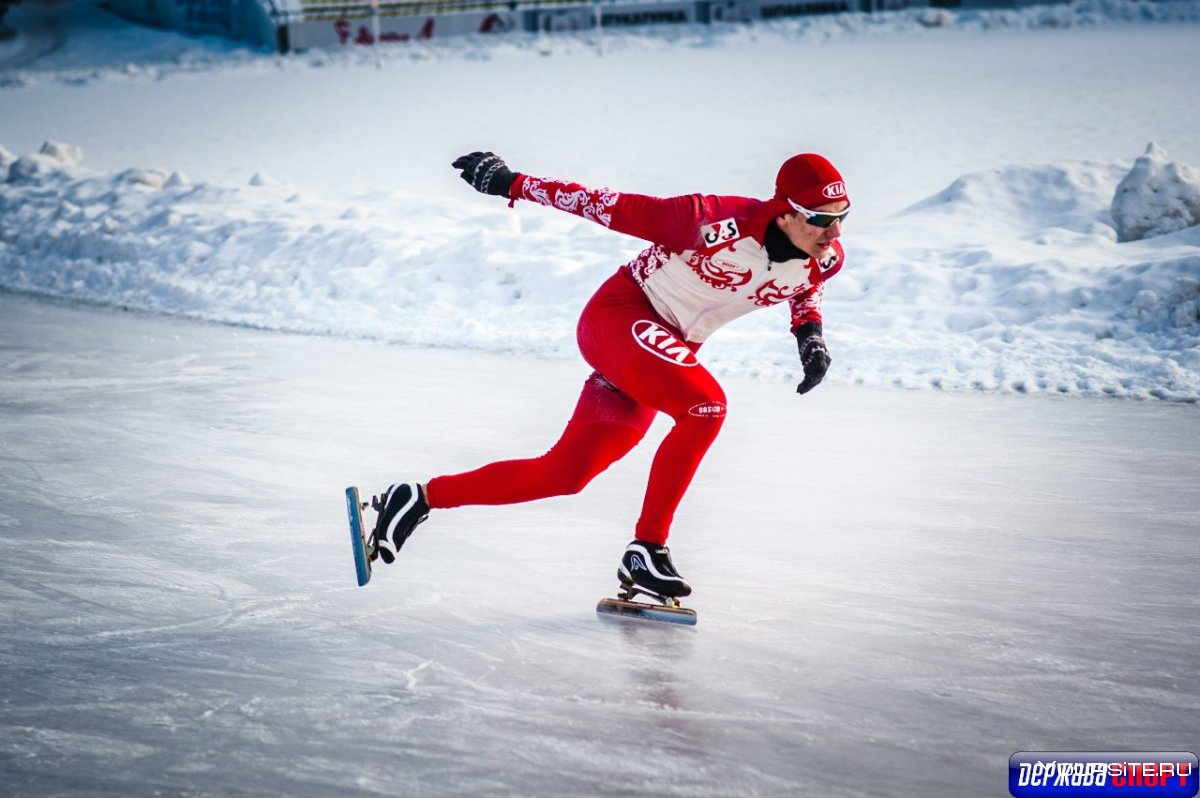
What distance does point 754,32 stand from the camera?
23578 mm

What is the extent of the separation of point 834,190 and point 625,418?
2.52ft

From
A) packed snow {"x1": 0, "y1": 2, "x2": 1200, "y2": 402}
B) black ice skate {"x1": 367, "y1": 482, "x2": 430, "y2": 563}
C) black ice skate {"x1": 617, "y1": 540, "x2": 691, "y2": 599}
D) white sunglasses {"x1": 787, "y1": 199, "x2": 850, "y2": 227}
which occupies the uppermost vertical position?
white sunglasses {"x1": 787, "y1": 199, "x2": 850, "y2": 227}

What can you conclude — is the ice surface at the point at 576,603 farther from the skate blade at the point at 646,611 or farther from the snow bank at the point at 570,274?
the snow bank at the point at 570,274

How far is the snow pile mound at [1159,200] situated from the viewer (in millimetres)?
8289

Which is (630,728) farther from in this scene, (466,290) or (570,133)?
(570,133)

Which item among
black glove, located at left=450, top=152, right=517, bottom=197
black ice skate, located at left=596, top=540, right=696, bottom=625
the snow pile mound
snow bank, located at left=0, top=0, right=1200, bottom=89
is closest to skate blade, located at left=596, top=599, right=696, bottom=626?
black ice skate, located at left=596, top=540, right=696, bottom=625

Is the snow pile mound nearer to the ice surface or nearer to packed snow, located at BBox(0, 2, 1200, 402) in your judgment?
packed snow, located at BBox(0, 2, 1200, 402)

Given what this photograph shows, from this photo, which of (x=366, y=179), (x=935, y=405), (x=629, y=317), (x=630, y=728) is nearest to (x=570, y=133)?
(x=366, y=179)

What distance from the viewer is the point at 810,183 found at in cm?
335

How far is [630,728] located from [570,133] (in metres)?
12.2

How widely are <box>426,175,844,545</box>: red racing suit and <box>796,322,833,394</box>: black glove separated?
0.07 m

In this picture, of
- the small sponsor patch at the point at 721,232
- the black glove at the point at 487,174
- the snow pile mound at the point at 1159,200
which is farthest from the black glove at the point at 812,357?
the snow pile mound at the point at 1159,200

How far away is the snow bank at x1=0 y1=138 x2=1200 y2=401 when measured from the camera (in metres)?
6.70

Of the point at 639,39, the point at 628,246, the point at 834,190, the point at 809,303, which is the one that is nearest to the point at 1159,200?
the point at 628,246
